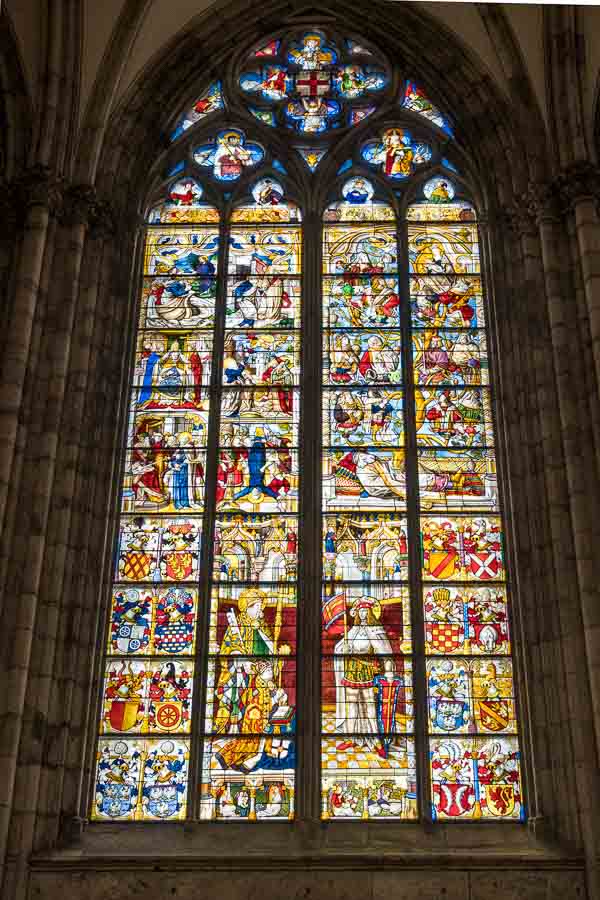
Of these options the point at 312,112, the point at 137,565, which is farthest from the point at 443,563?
the point at 312,112

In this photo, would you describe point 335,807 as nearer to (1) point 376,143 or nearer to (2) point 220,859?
(2) point 220,859

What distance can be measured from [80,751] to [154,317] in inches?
176

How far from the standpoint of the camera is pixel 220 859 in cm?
934

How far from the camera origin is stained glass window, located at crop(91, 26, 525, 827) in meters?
10.2

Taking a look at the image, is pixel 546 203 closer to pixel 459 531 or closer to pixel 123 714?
pixel 459 531

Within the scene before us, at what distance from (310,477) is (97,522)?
1962 millimetres

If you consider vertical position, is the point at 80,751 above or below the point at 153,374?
below

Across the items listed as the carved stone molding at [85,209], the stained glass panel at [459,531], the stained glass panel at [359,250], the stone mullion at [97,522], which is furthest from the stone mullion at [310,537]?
the carved stone molding at [85,209]

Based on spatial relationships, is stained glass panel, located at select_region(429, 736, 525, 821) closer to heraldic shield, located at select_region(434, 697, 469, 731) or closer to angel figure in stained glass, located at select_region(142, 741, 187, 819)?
heraldic shield, located at select_region(434, 697, 469, 731)

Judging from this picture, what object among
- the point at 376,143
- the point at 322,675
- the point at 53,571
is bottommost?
the point at 322,675

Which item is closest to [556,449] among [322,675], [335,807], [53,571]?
[322,675]

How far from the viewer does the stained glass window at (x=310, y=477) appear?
10.2 meters

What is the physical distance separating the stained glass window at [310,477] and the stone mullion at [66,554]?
18.0 inches

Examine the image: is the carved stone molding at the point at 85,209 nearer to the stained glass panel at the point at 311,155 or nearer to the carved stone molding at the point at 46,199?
the carved stone molding at the point at 46,199
